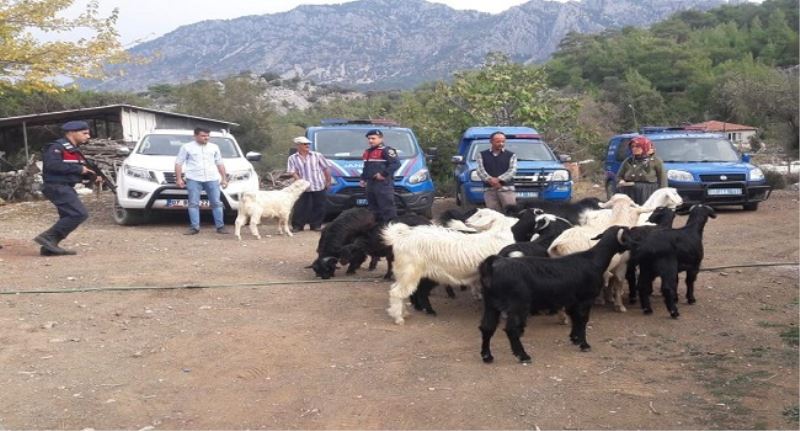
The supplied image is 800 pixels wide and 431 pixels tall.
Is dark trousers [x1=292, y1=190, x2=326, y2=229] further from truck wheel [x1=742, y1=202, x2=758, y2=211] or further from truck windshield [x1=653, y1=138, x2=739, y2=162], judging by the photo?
truck wheel [x1=742, y1=202, x2=758, y2=211]

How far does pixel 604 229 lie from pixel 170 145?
9.40 meters

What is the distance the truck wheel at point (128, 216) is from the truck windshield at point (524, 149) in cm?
652

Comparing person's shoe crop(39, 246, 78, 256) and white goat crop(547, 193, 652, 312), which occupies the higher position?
white goat crop(547, 193, 652, 312)

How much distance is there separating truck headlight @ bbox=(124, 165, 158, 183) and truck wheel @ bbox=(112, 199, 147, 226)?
2.46 feet

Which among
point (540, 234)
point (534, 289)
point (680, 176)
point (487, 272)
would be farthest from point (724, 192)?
point (487, 272)

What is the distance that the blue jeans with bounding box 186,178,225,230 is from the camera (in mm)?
11602

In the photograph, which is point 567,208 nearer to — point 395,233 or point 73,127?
point 395,233

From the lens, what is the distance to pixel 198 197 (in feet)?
38.6

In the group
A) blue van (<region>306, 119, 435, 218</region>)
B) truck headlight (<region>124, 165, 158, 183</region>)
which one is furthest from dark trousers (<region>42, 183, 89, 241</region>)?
blue van (<region>306, 119, 435, 218</region>)

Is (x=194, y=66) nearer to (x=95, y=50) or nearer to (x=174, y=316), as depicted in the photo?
(x=95, y=50)

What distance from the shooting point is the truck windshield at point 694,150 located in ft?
48.1

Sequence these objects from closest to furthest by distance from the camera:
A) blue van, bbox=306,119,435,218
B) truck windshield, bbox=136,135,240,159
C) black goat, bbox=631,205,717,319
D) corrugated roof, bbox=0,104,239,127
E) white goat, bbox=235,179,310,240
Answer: black goat, bbox=631,205,717,319 < white goat, bbox=235,179,310,240 < blue van, bbox=306,119,435,218 < truck windshield, bbox=136,135,240,159 < corrugated roof, bbox=0,104,239,127

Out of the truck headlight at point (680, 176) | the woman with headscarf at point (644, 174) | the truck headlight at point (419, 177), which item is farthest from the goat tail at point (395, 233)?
the truck headlight at point (680, 176)

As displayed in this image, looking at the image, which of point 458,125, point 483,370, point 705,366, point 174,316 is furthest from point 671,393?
point 458,125
